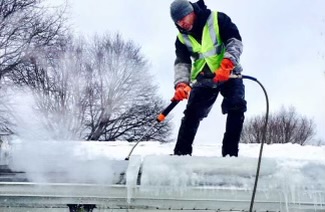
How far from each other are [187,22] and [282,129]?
2558 centimetres

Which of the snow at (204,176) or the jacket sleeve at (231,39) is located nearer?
the snow at (204,176)

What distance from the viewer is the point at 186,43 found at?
12.5 feet

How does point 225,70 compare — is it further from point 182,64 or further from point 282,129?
point 282,129

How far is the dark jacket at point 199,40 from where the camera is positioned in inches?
135

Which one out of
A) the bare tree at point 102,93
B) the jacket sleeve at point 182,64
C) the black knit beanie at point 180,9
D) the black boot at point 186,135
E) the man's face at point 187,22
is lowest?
the black boot at point 186,135

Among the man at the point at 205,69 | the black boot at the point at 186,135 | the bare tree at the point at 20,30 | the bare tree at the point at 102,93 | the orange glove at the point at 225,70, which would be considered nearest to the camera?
the orange glove at the point at 225,70

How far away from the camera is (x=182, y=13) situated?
3.54 metres

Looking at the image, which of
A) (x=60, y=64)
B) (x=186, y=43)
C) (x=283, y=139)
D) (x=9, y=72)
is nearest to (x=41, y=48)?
(x=9, y=72)

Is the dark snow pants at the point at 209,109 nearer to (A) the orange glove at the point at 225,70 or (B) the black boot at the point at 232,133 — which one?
(B) the black boot at the point at 232,133

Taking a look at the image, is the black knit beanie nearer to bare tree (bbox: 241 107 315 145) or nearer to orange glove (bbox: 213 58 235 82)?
orange glove (bbox: 213 58 235 82)

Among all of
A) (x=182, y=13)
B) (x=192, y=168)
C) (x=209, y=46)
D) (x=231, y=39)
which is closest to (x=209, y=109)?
(x=209, y=46)

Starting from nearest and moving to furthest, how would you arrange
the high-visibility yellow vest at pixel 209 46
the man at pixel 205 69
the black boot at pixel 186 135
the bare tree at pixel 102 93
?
the man at pixel 205 69 < the high-visibility yellow vest at pixel 209 46 < the black boot at pixel 186 135 < the bare tree at pixel 102 93

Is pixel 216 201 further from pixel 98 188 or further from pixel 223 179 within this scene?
pixel 98 188

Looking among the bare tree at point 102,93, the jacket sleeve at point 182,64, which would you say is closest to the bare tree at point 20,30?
the bare tree at point 102,93
